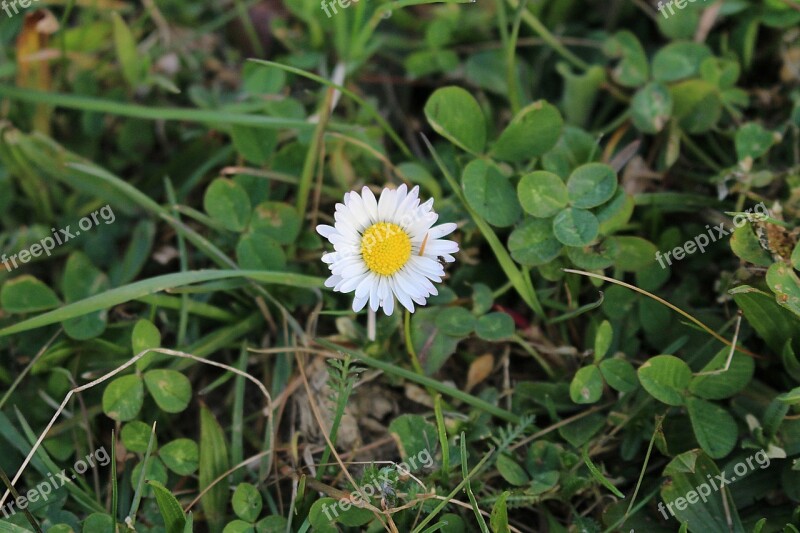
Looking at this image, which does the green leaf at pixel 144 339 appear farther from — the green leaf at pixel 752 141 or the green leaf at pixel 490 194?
the green leaf at pixel 752 141

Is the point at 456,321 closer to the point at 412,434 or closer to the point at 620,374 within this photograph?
the point at 412,434

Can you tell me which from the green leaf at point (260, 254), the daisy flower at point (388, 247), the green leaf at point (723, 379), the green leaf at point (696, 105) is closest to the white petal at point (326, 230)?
the daisy flower at point (388, 247)

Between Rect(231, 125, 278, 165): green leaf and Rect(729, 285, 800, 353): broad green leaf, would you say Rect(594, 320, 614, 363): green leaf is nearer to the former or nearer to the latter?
Rect(729, 285, 800, 353): broad green leaf

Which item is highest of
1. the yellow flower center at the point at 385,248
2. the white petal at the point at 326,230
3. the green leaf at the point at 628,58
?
the green leaf at the point at 628,58

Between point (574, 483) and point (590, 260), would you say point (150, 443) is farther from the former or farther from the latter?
point (590, 260)

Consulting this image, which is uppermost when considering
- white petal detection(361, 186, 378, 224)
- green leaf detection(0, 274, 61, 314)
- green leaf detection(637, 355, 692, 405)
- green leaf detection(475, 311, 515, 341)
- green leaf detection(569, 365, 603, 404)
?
green leaf detection(0, 274, 61, 314)

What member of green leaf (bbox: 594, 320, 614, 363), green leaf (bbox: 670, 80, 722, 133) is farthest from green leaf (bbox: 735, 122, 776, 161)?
green leaf (bbox: 594, 320, 614, 363)
